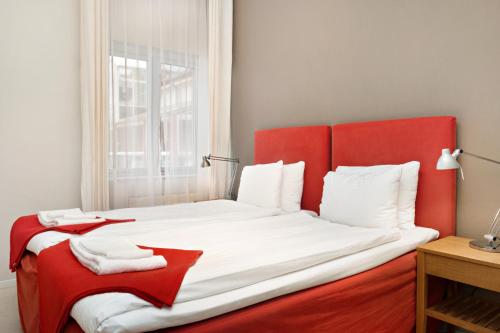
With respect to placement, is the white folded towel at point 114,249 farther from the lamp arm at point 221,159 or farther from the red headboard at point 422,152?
the lamp arm at point 221,159

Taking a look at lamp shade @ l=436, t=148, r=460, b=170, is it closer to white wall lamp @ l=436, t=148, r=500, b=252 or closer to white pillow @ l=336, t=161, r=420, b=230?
white wall lamp @ l=436, t=148, r=500, b=252

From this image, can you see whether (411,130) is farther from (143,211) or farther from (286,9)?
(143,211)

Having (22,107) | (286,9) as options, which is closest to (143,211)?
(22,107)

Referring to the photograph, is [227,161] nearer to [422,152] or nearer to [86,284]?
[422,152]

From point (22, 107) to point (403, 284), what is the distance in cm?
328

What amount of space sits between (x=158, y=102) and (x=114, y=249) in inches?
98.8

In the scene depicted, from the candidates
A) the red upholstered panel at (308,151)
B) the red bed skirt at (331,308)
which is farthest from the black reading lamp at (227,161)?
the red bed skirt at (331,308)

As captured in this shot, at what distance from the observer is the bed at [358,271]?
4.59 feet

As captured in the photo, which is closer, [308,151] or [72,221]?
[72,221]

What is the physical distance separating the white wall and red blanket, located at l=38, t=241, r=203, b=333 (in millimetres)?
1883

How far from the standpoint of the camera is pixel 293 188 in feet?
10.2

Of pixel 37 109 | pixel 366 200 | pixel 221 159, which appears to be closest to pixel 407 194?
pixel 366 200

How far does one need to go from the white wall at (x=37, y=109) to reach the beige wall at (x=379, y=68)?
5.86 ft

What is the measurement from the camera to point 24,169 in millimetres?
3154
